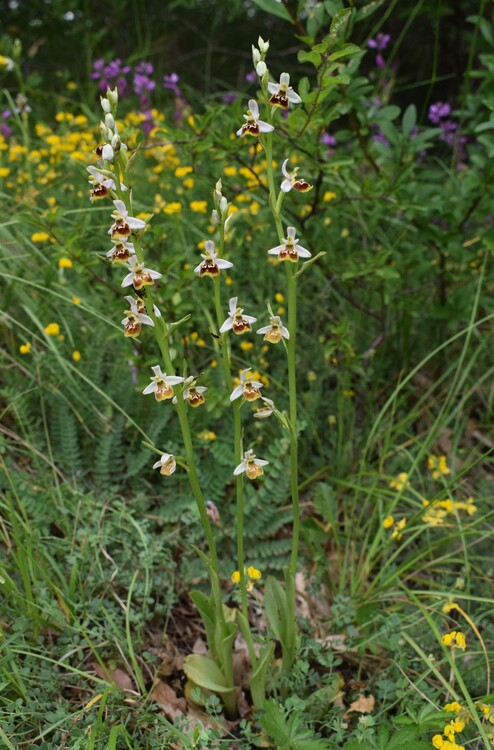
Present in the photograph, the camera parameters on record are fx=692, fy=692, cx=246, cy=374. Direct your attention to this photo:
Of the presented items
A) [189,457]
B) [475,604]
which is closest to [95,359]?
[189,457]

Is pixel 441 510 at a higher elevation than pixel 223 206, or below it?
below

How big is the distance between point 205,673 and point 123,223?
1.12 meters

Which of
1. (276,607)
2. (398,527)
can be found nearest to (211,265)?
(276,607)

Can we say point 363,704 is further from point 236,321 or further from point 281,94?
point 281,94

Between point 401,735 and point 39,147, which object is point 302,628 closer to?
point 401,735

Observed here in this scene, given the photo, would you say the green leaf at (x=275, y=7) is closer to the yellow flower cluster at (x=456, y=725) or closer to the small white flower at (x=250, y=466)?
the small white flower at (x=250, y=466)

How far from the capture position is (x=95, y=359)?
2.54m

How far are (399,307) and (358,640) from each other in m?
1.36

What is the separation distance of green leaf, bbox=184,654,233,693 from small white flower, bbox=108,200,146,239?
104cm

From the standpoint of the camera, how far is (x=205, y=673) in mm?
1734

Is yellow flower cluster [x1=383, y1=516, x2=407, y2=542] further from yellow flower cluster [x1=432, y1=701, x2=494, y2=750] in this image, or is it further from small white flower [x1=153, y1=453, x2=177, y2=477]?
small white flower [x1=153, y1=453, x2=177, y2=477]

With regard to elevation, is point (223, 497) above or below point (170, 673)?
above

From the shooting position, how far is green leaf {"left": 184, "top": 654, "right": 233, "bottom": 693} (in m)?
1.72

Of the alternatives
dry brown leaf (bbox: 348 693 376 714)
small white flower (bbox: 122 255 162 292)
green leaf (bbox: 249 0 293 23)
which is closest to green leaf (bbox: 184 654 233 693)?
dry brown leaf (bbox: 348 693 376 714)
